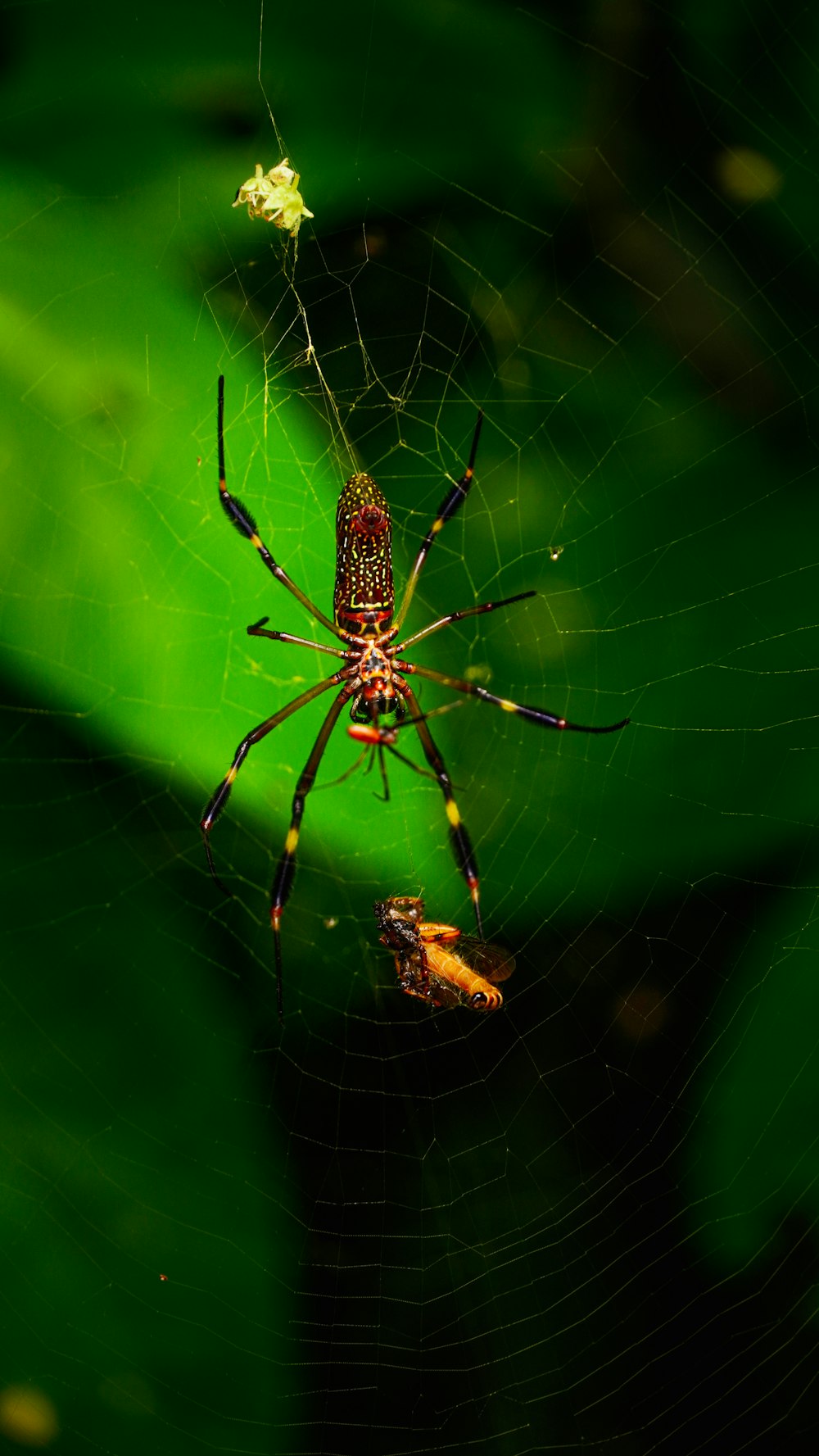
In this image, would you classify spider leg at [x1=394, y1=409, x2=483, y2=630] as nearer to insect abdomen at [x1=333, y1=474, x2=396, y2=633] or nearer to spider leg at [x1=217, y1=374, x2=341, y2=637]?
insect abdomen at [x1=333, y1=474, x2=396, y2=633]

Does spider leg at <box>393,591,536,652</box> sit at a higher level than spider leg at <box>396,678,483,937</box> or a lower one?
higher

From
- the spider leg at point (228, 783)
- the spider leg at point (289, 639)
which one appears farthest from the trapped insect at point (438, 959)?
the spider leg at point (289, 639)

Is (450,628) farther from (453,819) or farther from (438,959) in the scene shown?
(438,959)

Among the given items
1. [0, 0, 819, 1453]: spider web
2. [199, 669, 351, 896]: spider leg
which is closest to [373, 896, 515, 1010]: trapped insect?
[0, 0, 819, 1453]: spider web

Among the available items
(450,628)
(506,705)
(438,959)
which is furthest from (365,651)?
(438,959)

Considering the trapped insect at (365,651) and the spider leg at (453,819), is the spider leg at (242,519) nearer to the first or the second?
the trapped insect at (365,651)

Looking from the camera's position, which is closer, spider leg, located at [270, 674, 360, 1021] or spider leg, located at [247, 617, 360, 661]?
spider leg, located at [247, 617, 360, 661]
